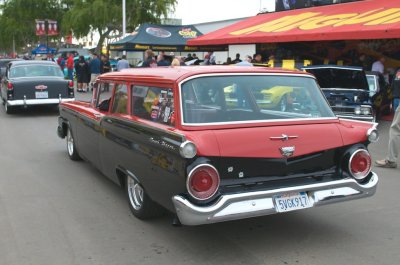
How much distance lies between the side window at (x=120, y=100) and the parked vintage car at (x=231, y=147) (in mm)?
71

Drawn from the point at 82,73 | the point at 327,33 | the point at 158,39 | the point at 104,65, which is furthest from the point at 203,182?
the point at 158,39

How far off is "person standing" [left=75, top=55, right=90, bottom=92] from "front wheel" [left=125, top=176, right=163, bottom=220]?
1694 cm

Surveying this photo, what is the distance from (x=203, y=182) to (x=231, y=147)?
38cm

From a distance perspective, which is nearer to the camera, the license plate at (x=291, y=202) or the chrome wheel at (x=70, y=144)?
the license plate at (x=291, y=202)

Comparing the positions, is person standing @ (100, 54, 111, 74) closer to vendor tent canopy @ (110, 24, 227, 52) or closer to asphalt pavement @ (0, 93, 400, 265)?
vendor tent canopy @ (110, 24, 227, 52)

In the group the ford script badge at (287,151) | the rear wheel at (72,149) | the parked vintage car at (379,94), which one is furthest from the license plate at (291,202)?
the parked vintage car at (379,94)

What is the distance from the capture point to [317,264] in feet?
13.2

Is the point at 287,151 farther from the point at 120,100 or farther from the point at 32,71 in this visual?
the point at 32,71

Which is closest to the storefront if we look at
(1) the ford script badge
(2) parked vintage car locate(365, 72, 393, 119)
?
(2) parked vintage car locate(365, 72, 393, 119)

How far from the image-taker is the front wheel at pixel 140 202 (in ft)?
16.1

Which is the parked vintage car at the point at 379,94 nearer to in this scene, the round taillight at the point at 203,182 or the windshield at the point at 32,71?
the windshield at the point at 32,71

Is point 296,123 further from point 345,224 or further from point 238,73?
point 345,224

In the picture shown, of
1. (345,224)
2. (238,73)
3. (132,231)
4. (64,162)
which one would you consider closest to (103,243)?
(132,231)

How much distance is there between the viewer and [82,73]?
21.6m
